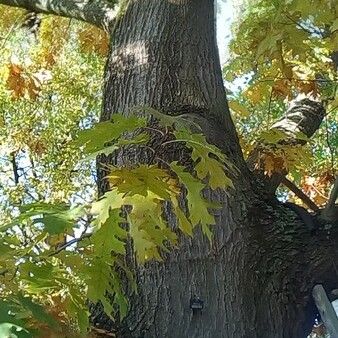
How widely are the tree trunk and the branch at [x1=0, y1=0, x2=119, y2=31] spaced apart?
15cm

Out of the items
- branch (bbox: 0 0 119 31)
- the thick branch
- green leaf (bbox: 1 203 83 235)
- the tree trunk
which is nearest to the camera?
green leaf (bbox: 1 203 83 235)

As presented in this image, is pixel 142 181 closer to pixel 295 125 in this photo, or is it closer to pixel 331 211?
pixel 331 211

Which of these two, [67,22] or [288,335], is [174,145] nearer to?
[288,335]

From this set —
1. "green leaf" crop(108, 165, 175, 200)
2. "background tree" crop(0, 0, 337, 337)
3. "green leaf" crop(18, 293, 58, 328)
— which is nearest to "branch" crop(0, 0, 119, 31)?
"background tree" crop(0, 0, 337, 337)

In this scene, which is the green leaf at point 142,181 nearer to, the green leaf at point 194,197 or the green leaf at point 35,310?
the green leaf at point 194,197

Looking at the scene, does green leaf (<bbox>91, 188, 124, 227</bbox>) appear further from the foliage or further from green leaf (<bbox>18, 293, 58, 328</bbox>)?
green leaf (<bbox>18, 293, 58, 328</bbox>)

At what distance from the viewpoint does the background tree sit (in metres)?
1.09

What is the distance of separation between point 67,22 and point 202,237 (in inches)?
79.6

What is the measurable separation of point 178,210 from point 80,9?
4.22ft

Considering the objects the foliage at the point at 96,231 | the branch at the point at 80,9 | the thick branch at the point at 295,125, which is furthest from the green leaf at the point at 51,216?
the branch at the point at 80,9

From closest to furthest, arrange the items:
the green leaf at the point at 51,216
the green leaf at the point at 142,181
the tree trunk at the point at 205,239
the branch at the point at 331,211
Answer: the green leaf at the point at 51,216 < the green leaf at the point at 142,181 < the tree trunk at the point at 205,239 < the branch at the point at 331,211

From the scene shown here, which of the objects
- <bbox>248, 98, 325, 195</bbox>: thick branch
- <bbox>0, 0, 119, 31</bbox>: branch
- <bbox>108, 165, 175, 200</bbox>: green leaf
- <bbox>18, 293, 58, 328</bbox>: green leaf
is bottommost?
<bbox>18, 293, 58, 328</bbox>: green leaf

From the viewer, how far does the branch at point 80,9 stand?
2.14 metres

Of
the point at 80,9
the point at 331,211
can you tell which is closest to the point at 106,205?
the point at 331,211
